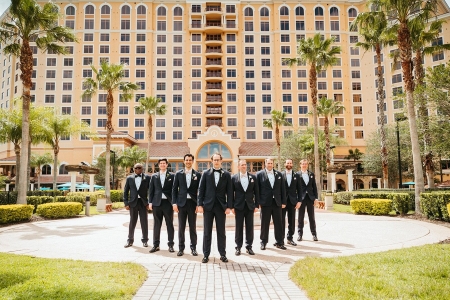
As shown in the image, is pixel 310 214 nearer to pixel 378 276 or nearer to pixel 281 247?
pixel 281 247

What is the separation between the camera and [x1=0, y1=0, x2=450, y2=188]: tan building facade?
6688cm

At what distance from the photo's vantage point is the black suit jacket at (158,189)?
9.10 metres

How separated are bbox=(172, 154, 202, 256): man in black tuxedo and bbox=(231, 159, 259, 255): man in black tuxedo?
0.99m

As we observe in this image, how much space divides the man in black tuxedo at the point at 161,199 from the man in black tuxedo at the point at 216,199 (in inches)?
55.8

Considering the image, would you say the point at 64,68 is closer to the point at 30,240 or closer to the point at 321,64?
the point at 321,64

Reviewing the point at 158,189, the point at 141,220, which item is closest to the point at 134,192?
the point at 141,220

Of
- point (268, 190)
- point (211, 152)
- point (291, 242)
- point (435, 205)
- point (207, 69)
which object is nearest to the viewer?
point (268, 190)

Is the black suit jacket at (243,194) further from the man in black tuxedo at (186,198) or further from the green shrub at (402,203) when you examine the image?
the green shrub at (402,203)

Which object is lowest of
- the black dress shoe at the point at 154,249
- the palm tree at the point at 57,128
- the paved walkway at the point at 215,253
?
the paved walkway at the point at 215,253

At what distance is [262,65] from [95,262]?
65140 millimetres

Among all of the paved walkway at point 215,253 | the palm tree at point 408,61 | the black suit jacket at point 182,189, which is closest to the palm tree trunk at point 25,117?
the paved walkway at point 215,253

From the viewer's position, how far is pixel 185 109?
67.2 metres

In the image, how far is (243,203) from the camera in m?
8.38

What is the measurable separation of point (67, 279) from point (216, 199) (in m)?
3.35
